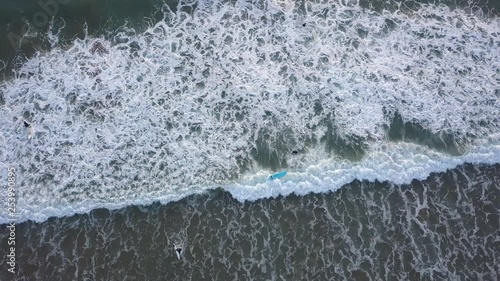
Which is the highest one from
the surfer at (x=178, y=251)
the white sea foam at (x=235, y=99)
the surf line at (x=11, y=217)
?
the white sea foam at (x=235, y=99)

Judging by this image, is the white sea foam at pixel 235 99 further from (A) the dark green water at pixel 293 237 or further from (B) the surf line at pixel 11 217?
(A) the dark green water at pixel 293 237

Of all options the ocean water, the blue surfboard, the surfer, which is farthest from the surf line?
the blue surfboard

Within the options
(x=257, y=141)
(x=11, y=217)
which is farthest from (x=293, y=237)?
(x=11, y=217)

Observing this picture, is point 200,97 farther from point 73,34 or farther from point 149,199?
point 73,34

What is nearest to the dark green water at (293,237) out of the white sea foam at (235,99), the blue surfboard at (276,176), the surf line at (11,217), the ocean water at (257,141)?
the ocean water at (257,141)

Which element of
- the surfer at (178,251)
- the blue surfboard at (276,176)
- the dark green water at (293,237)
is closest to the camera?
the dark green water at (293,237)

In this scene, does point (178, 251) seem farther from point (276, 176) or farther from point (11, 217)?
point (11, 217)

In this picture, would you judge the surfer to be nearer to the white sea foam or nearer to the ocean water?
the ocean water
